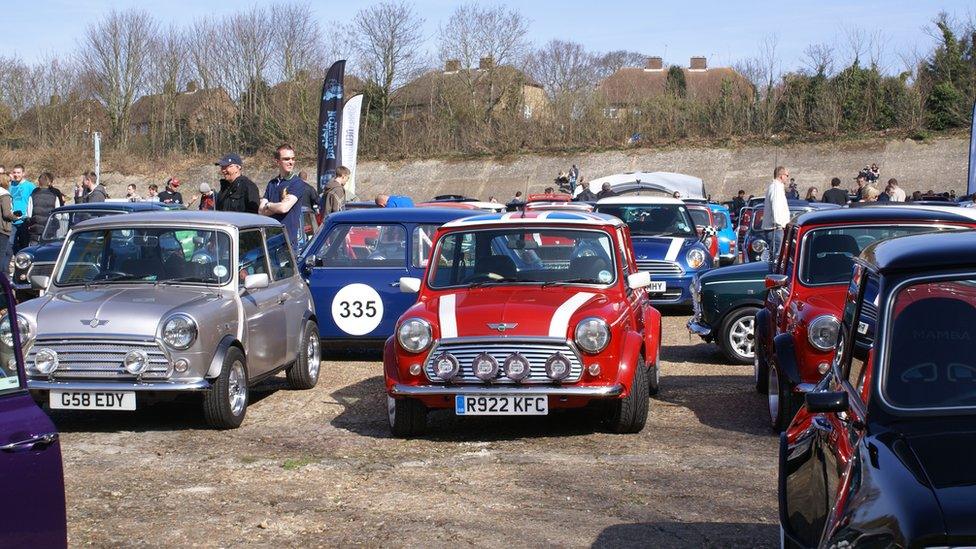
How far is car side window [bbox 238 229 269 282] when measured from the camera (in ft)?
33.9

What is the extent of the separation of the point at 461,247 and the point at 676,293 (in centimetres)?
846

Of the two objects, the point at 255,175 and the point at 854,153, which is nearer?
the point at 854,153

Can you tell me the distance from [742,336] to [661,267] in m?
4.82

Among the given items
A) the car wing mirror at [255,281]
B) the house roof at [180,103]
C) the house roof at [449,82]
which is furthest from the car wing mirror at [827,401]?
the house roof at [180,103]

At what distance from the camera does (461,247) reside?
9.92m

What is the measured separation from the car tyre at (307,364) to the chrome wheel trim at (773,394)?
424cm

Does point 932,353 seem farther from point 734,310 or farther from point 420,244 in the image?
point 420,244

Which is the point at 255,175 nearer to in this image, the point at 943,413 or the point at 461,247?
the point at 461,247

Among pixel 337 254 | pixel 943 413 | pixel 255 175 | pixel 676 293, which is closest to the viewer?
pixel 943 413

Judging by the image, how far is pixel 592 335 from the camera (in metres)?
8.73

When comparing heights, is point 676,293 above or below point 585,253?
below

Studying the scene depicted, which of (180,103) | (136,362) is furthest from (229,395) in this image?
(180,103)

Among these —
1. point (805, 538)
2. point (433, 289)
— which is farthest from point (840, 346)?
point (433, 289)

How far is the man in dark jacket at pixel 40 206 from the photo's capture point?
2064 cm
